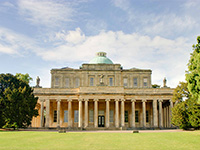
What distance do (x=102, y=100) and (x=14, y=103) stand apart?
1790 centimetres

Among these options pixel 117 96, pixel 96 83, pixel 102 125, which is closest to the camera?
pixel 117 96

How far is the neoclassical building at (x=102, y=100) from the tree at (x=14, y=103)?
23.5 feet

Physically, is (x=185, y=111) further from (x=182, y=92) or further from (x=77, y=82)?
(x=77, y=82)

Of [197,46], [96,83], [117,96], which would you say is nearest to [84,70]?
[96,83]

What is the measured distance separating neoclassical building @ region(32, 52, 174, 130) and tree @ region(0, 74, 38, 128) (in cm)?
717

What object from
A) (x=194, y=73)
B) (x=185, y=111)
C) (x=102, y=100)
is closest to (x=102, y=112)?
(x=102, y=100)

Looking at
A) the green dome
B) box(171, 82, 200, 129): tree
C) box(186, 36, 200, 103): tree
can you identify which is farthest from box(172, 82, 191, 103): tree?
the green dome

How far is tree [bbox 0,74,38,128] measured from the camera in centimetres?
4084

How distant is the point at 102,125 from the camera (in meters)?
→ 52.6

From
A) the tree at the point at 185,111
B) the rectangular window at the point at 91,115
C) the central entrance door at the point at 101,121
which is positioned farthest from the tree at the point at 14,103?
the tree at the point at 185,111

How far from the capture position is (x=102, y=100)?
5056cm

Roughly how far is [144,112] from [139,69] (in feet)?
40.1

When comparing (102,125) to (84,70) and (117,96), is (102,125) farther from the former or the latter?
(84,70)

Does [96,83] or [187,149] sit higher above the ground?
[96,83]
